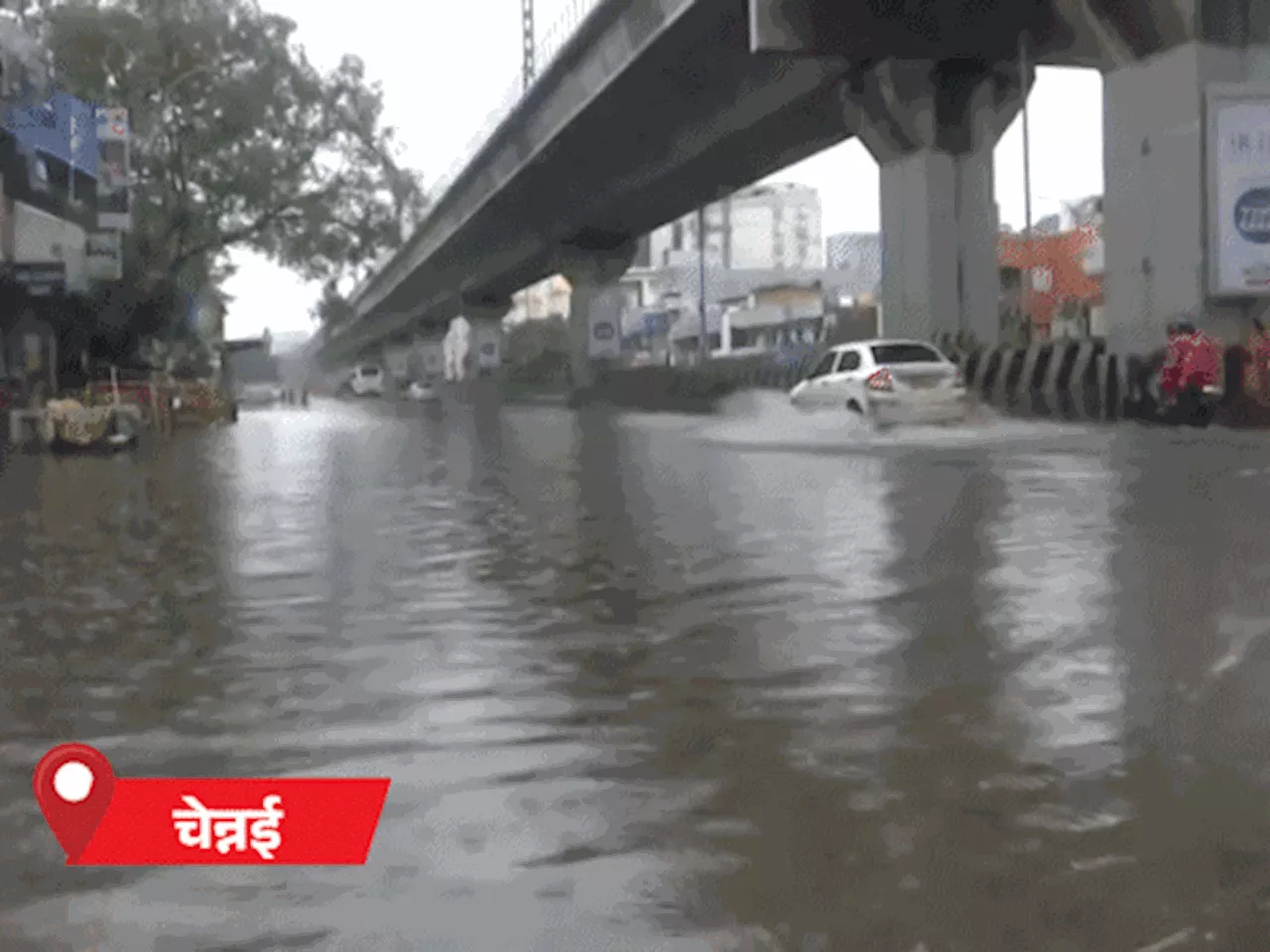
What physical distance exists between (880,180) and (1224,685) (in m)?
30.0

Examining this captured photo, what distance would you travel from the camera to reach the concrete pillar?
85.5 ft

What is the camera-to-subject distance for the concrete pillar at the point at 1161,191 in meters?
26.0

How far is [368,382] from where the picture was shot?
93500mm

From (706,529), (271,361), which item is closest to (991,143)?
(706,529)

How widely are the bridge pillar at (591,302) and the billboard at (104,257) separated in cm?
1607

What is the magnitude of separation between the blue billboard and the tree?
108cm

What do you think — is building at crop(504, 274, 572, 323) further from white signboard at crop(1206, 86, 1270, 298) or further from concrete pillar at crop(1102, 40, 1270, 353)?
white signboard at crop(1206, 86, 1270, 298)

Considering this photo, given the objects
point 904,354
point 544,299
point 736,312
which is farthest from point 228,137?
point 544,299

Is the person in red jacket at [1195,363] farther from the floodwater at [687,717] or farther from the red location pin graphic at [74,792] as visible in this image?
the red location pin graphic at [74,792]

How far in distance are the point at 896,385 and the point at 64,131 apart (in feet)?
107

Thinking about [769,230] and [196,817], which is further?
[769,230]

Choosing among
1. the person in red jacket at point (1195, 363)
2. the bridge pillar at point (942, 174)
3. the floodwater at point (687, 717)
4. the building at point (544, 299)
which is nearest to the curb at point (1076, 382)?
the person in red jacket at point (1195, 363)

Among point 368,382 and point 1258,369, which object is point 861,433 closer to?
point 1258,369

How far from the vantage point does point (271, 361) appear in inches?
3713
